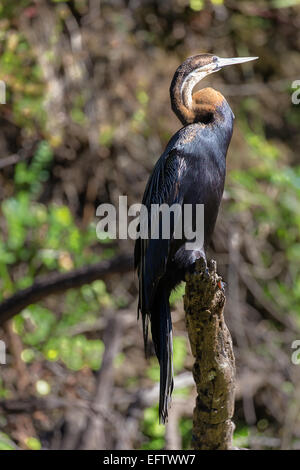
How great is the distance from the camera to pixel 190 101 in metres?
2.41

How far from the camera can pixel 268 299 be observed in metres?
4.72

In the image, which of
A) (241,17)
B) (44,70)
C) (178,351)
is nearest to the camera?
(178,351)

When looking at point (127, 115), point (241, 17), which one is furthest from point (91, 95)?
point (241, 17)

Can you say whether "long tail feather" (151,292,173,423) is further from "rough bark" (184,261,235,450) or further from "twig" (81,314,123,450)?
"twig" (81,314,123,450)

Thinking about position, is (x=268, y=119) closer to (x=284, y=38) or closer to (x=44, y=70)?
(x=284, y=38)

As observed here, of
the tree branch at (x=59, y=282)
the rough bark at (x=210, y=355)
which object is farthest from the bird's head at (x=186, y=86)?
the tree branch at (x=59, y=282)

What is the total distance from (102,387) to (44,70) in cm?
219

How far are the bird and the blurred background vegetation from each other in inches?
54.4

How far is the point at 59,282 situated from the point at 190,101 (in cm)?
109

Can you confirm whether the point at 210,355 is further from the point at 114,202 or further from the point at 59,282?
the point at 114,202

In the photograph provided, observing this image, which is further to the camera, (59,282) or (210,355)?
(59,282)

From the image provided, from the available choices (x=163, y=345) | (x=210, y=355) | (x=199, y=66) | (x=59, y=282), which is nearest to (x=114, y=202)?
(x=59, y=282)

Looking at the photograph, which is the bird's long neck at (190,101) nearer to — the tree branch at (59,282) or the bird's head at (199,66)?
the bird's head at (199,66)

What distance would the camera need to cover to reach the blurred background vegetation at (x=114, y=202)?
393 cm
